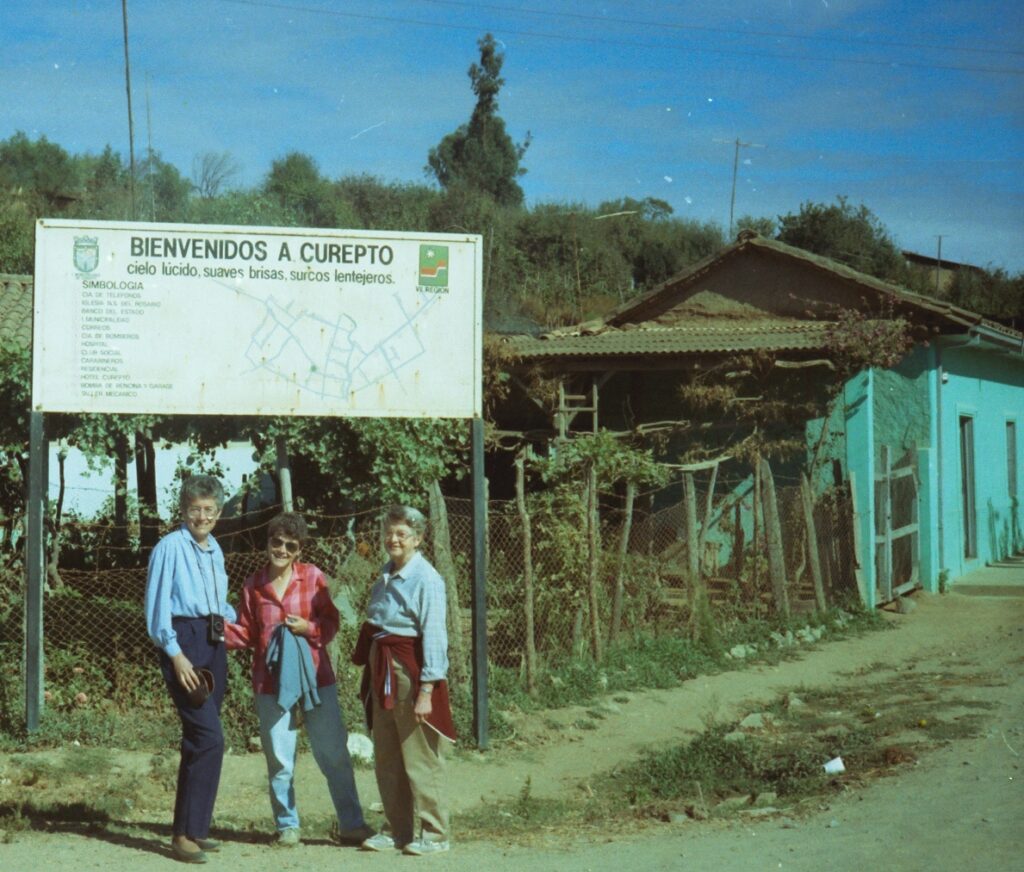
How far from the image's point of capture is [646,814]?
6.97 m

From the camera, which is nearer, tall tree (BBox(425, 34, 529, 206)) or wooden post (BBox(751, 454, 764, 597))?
wooden post (BBox(751, 454, 764, 597))

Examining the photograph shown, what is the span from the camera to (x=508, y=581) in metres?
9.82

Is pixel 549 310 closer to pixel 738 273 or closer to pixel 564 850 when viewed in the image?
pixel 738 273

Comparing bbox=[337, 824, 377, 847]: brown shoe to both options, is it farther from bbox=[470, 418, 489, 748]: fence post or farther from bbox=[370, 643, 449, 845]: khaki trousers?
bbox=[470, 418, 489, 748]: fence post

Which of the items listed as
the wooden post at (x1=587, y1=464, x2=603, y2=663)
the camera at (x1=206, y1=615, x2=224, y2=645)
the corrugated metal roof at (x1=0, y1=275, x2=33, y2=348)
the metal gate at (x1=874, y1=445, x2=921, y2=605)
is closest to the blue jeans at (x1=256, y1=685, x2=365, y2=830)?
the camera at (x1=206, y1=615, x2=224, y2=645)

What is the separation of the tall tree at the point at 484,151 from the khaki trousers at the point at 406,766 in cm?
4762

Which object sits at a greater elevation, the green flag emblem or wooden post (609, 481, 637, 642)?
the green flag emblem

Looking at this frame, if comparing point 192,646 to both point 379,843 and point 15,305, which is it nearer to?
point 379,843

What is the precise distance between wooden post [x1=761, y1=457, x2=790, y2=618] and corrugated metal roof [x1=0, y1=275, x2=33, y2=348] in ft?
29.6

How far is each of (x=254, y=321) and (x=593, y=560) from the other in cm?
330

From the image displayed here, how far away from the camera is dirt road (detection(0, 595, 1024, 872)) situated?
19.1 ft

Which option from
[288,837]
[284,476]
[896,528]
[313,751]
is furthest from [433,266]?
[896,528]

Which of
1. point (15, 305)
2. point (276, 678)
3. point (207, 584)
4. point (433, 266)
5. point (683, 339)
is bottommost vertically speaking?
point (276, 678)

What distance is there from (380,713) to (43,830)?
181 cm
